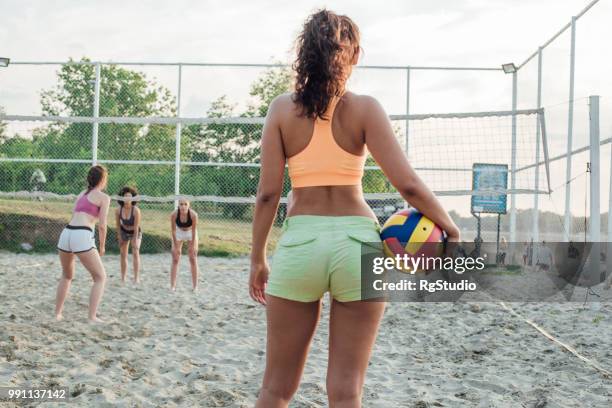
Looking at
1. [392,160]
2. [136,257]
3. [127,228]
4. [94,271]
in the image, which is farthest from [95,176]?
[392,160]

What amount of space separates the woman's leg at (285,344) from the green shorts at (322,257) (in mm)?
41

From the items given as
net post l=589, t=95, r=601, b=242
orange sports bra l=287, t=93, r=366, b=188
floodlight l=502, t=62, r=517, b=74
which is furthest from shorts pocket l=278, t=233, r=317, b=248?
floodlight l=502, t=62, r=517, b=74

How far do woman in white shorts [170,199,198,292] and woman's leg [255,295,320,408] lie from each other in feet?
18.9

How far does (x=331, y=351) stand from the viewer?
71.7 inches

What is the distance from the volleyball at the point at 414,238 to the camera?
1.81m

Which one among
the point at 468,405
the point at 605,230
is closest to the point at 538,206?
the point at 605,230

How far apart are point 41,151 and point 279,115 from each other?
46.3 feet

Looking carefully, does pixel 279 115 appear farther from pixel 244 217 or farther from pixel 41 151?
pixel 41 151

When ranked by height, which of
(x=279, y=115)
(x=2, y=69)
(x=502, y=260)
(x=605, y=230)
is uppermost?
(x=2, y=69)

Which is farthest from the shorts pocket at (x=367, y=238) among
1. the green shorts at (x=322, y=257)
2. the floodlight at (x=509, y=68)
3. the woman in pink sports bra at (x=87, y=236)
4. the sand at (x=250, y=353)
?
the floodlight at (x=509, y=68)

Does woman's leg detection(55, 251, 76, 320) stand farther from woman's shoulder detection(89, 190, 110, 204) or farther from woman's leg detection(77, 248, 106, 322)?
woman's shoulder detection(89, 190, 110, 204)

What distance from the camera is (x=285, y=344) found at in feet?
6.00

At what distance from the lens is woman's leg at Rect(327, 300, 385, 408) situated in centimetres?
179

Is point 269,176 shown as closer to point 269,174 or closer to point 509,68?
point 269,174
